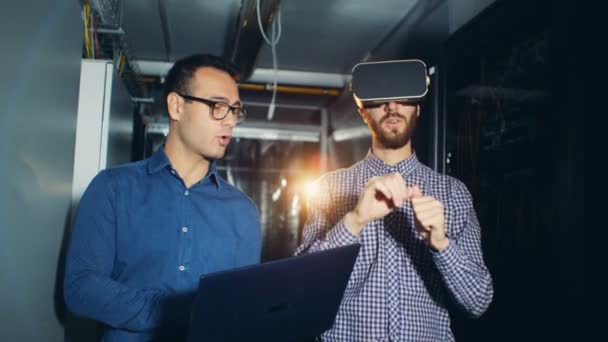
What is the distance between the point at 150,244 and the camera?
136cm

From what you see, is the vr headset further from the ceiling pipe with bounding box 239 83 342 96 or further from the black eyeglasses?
the ceiling pipe with bounding box 239 83 342 96

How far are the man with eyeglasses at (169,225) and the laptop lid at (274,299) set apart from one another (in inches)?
13.1

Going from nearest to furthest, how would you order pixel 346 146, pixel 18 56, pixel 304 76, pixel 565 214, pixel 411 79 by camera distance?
pixel 18 56
pixel 565 214
pixel 411 79
pixel 346 146
pixel 304 76

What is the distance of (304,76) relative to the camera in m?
3.88

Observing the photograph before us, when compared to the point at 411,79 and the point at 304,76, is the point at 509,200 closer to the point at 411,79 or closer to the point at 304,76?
the point at 411,79

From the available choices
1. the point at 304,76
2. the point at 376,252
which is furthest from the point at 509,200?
the point at 304,76

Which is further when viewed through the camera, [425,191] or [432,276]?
[425,191]

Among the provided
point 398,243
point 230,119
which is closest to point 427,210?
point 398,243

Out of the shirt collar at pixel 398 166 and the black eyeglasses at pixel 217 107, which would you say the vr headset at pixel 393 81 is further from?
the black eyeglasses at pixel 217 107

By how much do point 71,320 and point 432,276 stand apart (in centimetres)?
126

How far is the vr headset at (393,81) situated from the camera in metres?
1.49

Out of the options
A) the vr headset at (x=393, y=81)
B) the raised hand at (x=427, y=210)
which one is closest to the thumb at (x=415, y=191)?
the raised hand at (x=427, y=210)

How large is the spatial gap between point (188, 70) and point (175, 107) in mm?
141

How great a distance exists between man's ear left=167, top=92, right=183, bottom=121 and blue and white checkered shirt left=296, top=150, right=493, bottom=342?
0.64 metres
